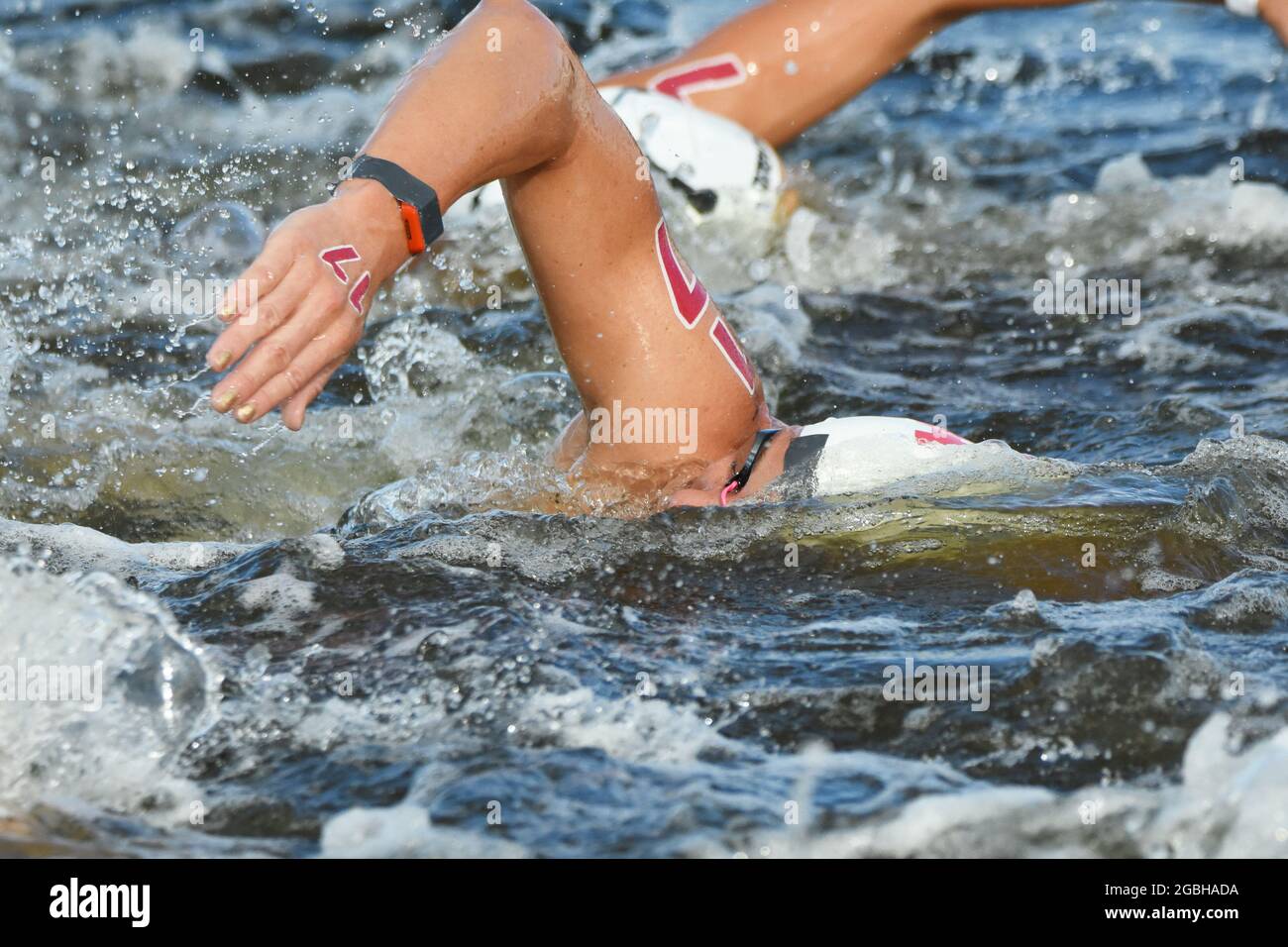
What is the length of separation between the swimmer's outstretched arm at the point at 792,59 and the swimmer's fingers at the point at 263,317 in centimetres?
362

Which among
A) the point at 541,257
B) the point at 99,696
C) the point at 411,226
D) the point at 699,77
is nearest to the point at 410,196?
the point at 411,226

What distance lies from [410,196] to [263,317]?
40cm

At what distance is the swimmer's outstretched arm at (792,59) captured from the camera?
5613 millimetres

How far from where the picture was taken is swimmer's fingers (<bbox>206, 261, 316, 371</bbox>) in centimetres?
220

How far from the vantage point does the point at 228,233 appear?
5391 millimetres

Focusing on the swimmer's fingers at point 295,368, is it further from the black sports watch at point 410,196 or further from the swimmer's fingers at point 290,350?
the black sports watch at point 410,196

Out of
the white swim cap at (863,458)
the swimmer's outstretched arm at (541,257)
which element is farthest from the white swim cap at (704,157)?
the white swim cap at (863,458)

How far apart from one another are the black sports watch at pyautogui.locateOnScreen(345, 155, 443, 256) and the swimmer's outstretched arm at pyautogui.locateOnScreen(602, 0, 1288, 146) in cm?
330

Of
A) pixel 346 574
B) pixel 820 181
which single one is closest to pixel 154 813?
pixel 346 574

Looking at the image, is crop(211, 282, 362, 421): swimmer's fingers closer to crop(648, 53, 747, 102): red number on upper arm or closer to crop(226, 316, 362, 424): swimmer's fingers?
crop(226, 316, 362, 424): swimmer's fingers
